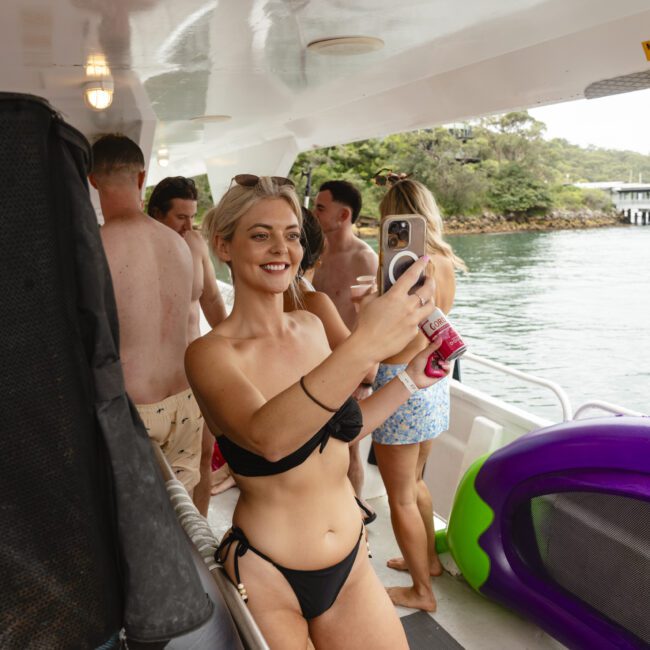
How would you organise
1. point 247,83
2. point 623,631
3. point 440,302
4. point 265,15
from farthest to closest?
point 247,83 < point 440,302 < point 265,15 < point 623,631

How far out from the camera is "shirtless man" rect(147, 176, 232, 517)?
3389 millimetres

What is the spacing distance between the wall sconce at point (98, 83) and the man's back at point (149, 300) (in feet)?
2.99

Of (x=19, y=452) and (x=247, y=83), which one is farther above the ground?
(x=247, y=83)

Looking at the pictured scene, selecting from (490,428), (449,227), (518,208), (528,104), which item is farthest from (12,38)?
(449,227)

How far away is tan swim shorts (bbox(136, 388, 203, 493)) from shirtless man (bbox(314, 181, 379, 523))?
1217 mm

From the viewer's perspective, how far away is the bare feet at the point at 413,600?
2.88m

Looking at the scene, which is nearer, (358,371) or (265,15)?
(358,371)

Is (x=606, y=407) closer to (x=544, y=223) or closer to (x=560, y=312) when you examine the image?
(x=544, y=223)

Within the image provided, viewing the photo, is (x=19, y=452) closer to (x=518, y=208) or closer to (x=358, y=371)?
(x=358, y=371)

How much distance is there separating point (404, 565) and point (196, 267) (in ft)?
5.94

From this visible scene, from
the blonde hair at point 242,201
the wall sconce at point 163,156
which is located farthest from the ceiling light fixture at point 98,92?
the wall sconce at point 163,156

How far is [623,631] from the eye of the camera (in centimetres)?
219

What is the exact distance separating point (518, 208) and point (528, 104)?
23237mm

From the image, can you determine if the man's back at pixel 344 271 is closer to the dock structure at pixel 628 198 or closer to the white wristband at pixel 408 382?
the white wristband at pixel 408 382
